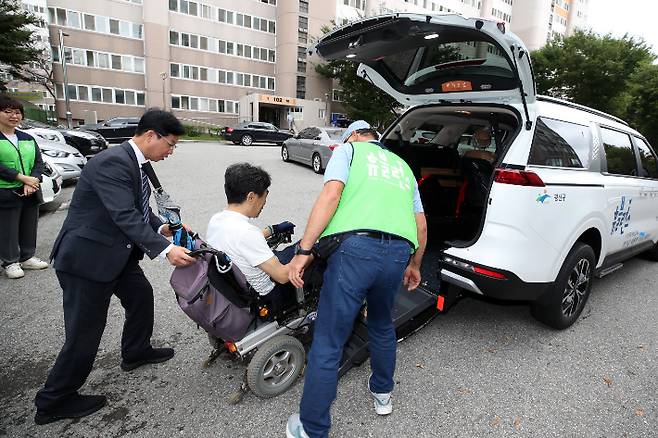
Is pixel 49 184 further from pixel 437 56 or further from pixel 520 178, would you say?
pixel 520 178

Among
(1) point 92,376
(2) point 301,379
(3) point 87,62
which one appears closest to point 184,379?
(1) point 92,376

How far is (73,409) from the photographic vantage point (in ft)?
6.97

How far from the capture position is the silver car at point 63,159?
7.66 metres

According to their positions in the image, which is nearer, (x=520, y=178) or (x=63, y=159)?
(x=520, y=178)

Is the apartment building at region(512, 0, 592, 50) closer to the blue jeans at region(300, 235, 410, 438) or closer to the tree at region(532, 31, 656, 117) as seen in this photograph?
the tree at region(532, 31, 656, 117)

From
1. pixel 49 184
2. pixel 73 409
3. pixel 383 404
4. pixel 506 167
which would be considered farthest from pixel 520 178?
pixel 49 184

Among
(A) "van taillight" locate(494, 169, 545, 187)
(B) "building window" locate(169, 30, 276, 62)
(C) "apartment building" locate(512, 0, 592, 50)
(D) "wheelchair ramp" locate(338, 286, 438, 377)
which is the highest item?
(C) "apartment building" locate(512, 0, 592, 50)

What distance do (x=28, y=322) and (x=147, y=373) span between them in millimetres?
1393

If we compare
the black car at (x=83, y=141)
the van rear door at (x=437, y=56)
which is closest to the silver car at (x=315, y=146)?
the black car at (x=83, y=141)

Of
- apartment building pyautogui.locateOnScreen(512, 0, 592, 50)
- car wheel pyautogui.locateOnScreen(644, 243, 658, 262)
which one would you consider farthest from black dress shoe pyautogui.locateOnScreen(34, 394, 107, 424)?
apartment building pyautogui.locateOnScreen(512, 0, 592, 50)

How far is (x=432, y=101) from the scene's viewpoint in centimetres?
364

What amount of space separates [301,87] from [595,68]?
26.6 m

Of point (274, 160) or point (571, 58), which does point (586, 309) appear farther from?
point (571, 58)

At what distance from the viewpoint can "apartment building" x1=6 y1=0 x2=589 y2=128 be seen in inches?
1248
